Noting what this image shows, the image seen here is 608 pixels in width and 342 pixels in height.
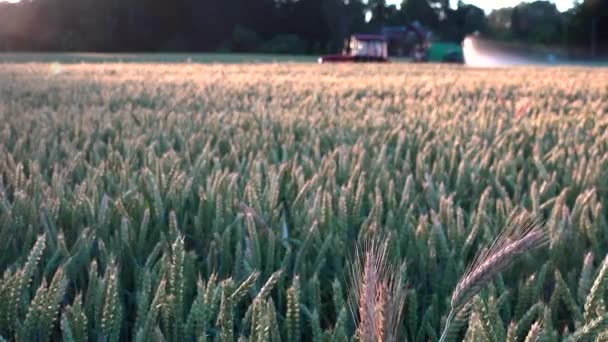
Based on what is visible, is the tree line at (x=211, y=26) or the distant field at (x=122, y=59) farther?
the tree line at (x=211, y=26)

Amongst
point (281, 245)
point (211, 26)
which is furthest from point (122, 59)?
point (211, 26)

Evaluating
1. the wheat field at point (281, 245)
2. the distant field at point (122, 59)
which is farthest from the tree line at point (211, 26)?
the wheat field at point (281, 245)

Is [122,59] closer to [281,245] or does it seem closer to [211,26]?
[281,245]

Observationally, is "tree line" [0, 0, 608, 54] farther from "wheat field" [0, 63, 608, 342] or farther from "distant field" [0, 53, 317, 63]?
"wheat field" [0, 63, 608, 342]

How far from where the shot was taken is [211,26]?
41.3m

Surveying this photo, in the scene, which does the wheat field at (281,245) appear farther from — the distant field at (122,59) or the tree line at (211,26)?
the tree line at (211,26)

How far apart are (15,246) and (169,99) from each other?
290 centimetres

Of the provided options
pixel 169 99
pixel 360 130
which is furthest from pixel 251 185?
pixel 169 99

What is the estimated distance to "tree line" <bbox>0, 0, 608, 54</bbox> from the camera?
36906 mm

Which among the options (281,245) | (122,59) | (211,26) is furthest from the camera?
(211,26)

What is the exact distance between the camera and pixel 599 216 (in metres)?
1.15

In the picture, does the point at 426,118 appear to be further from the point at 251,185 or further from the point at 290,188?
the point at 251,185

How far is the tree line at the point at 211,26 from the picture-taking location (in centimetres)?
3691

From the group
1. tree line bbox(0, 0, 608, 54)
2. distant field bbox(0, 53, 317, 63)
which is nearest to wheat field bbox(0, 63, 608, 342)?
distant field bbox(0, 53, 317, 63)
